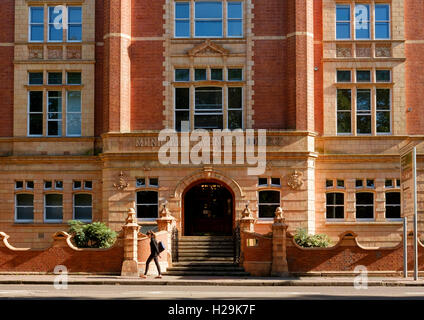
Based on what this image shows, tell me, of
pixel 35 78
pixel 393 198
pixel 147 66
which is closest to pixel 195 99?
pixel 147 66

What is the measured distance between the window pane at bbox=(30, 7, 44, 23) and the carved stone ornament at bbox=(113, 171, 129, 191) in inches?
347

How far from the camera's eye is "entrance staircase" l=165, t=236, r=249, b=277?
93.8ft

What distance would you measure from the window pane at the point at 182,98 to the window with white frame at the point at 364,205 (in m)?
9.17

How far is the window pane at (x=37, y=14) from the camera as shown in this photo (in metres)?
35.4

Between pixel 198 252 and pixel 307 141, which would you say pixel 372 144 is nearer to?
pixel 307 141

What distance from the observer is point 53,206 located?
34.9 m

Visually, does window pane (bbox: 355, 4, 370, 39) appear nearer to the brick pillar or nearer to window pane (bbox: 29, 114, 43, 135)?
the brick pillar

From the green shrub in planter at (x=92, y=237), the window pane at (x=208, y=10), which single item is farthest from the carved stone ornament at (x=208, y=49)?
the green shrub in planter at (x=92, y=237)

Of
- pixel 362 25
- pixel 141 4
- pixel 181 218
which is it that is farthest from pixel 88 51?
pixel 362 25

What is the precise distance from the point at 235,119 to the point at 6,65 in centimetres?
1141

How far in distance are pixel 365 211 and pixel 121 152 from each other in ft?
38.5

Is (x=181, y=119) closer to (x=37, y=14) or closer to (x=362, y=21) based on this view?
(x=37, y=14)

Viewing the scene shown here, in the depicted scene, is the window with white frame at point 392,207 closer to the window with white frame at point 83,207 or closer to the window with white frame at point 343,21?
the window with white frame at point 343,21

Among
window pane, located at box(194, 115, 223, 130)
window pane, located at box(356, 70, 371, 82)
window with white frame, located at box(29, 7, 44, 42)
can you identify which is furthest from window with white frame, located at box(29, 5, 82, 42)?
window pane, located at box(356, 70, 371, 82)
